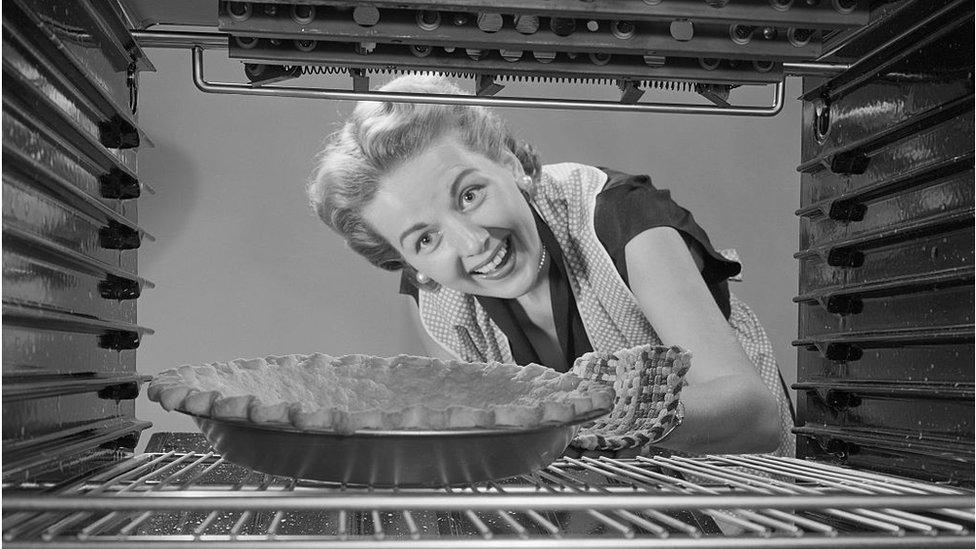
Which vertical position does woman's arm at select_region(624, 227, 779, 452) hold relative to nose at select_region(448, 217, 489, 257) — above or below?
below

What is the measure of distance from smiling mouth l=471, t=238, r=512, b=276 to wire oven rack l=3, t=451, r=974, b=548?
989 millimetres

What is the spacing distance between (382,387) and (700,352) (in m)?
1.02

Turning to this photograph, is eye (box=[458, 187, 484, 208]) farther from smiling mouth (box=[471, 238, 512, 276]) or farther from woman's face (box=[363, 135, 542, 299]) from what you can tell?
smiling mouth (box=[471, 238, 512, 276])

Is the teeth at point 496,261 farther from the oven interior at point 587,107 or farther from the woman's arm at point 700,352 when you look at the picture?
the oven interior at point 587,107

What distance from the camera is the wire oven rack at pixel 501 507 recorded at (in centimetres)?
57

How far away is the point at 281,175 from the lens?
2.05 m

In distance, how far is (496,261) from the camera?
2.06m

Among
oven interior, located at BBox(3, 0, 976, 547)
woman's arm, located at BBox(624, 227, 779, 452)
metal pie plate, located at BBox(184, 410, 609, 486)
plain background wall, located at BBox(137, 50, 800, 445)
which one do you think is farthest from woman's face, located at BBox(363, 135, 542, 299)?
metal pie plate, located at BBox(184, 410, 609, 486)

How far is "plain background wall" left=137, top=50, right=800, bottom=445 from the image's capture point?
199cm

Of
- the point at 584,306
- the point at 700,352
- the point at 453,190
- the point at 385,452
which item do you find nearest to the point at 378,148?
the point at 453,190

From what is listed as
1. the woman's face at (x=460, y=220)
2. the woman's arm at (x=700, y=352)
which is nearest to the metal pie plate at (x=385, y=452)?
the woman's arm at (x=700, y=352)

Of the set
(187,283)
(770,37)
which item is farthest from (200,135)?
(770,37)

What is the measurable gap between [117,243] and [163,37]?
0.24 metres

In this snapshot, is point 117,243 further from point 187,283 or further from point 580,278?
point 580,278
